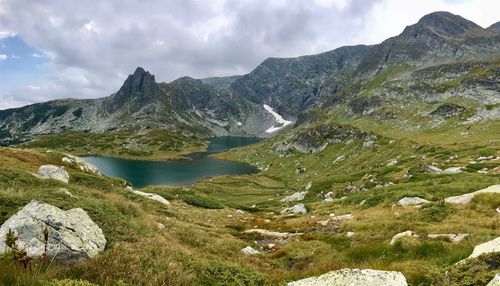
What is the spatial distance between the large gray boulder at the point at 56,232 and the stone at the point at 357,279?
7526 millimetres

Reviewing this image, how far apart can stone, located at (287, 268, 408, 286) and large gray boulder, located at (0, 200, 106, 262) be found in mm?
7526

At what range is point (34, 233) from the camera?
42.6ft

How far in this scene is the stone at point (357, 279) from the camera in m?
10.0

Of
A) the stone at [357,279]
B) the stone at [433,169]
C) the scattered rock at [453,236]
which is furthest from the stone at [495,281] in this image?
the stone at [433,169]

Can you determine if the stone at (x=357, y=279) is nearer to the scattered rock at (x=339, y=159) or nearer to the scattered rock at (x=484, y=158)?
the scattered rock at (x=484, y=158)

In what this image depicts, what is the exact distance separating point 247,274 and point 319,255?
39.5 feet

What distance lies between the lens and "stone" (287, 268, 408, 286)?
396 inches

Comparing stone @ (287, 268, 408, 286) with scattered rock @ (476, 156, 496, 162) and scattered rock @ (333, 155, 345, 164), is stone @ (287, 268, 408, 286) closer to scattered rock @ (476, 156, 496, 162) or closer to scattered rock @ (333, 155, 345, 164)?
scattered rock @ (476, 156, 496, 162)

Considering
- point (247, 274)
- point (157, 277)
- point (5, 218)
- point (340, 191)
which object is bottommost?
point (340, 191)

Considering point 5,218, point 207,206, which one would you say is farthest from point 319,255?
point 207,206

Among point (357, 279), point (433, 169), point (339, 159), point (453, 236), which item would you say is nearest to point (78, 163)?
point (453, 236)

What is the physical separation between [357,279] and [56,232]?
10483 mm

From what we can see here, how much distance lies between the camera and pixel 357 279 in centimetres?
1020

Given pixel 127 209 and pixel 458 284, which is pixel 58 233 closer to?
pixel 127 209
